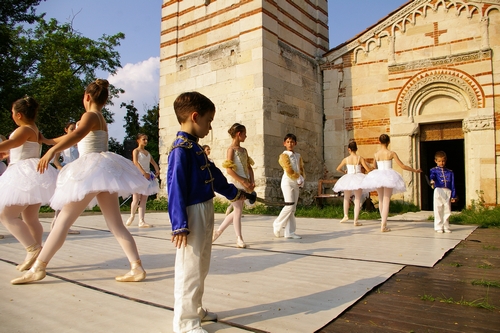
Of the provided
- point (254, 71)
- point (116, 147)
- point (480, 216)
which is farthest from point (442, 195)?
point (116, 147)

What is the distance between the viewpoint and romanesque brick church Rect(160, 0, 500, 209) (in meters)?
11.3

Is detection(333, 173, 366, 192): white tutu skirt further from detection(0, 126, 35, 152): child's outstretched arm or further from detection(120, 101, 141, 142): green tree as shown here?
detection(120, 101, 141, 142): green tree

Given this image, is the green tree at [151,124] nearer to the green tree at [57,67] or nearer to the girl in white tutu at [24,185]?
the green tree at [57,67]

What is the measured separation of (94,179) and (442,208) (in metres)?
6.40

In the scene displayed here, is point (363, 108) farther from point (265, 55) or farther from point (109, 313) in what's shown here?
point (109, 313)

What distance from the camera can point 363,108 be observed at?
13.1 m

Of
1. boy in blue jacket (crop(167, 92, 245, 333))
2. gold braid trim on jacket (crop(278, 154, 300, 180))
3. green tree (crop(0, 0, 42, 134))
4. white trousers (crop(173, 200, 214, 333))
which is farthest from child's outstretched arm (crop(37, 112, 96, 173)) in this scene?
green tree (crop(0, 0, 42, 134))

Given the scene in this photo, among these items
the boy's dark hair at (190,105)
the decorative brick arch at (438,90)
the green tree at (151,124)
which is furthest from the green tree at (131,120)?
the boy's dark hair at (190,105)

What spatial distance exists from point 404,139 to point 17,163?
11.0 meters

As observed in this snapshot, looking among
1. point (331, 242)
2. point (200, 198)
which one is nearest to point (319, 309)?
point (200, 198)

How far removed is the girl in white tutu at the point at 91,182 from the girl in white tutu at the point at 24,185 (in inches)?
21.8

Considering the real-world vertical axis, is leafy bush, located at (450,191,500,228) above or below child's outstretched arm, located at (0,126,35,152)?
below

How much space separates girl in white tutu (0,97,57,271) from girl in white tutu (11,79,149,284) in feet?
1.82

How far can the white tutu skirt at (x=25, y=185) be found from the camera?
4164mm
